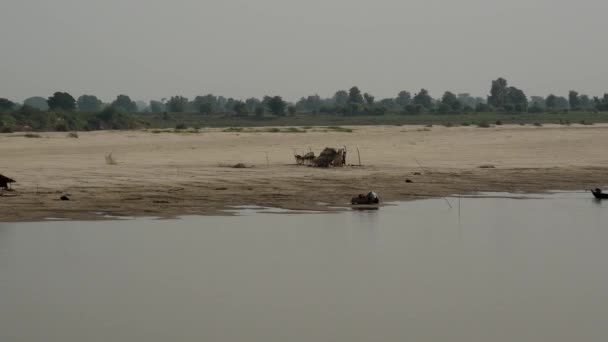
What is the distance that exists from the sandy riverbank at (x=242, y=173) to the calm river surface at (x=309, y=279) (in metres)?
Answer: 2.02

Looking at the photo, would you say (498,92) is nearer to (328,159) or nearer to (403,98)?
(403,98)

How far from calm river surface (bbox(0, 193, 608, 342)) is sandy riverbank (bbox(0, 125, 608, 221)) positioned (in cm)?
202

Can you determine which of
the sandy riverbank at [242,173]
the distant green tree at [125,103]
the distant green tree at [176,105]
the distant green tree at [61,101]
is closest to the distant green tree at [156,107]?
the distant green tree at [125,103]

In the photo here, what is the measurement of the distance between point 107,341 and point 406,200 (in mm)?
12922

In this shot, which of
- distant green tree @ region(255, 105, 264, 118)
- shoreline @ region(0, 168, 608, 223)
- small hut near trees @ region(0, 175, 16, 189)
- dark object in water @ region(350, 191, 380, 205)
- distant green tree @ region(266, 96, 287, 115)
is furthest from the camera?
distant green tree @ region(266, 96, 287, 115)

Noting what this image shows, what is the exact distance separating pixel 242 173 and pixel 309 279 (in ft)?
42.2

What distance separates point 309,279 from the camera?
42.9 feet

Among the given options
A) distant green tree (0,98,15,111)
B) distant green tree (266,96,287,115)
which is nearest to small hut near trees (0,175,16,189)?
distant green tree (0,98,15,111)

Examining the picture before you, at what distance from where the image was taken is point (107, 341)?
9.84 meters

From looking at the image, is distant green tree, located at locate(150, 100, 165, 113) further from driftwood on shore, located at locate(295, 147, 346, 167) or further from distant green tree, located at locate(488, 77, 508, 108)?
driftwood on shore, located at locate(295, 147, 346, 167)

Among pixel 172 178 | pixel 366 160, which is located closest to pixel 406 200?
pixel 172 178

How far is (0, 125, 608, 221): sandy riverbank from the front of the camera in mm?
20188

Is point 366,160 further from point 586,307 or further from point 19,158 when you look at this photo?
point 586,307

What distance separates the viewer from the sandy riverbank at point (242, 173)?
66.2 feet
